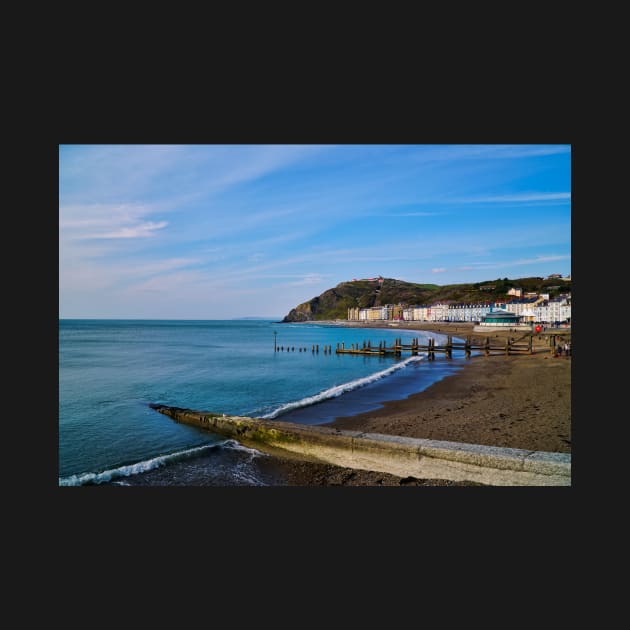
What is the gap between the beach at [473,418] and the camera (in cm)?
600

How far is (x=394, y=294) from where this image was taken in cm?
11800

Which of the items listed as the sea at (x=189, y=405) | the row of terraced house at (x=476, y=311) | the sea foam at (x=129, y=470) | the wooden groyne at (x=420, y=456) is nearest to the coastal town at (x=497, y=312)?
the row of terraced house at (x=476, y=311)

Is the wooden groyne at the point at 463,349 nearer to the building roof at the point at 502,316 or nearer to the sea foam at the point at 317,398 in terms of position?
the sea foam at the point at 317,398

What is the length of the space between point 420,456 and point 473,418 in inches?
154

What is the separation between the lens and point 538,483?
14.8 feet

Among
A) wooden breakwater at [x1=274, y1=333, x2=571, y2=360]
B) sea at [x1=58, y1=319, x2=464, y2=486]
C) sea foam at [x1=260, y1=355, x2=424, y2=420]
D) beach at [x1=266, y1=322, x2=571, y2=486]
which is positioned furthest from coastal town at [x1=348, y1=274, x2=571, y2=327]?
sea foam at [x1=260, y1=355, x2=424, y2=420]

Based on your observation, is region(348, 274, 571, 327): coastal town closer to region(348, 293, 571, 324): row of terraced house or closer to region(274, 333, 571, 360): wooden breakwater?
region(348, 293, 571, 324): row of terraced house

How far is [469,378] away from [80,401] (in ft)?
46.9

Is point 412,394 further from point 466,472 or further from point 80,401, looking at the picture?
point 80,401

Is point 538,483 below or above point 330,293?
below

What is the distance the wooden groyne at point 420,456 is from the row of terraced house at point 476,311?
29.9 m

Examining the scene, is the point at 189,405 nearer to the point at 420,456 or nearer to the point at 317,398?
the point at 317,398

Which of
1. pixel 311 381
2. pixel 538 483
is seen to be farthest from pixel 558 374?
pixel 538 483

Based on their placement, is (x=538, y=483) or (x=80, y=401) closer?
(x=538, y=483)
